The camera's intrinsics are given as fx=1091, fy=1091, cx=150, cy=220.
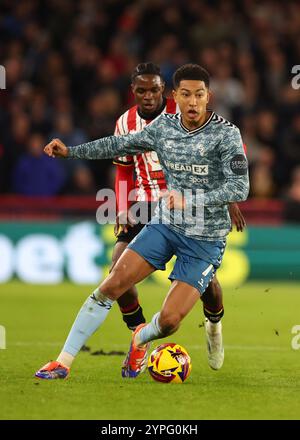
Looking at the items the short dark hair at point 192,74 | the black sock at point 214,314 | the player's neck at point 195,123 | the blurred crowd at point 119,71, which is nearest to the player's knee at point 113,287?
the black sock at point 214,314

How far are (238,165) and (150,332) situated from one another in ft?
4.31

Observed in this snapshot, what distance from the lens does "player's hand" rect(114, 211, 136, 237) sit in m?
8.36

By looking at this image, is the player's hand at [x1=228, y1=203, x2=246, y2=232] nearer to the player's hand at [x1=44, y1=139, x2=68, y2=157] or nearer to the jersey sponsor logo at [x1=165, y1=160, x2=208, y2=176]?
the jersey sponsor logo at [x1=165, y1=160, x2=208, y2=176]

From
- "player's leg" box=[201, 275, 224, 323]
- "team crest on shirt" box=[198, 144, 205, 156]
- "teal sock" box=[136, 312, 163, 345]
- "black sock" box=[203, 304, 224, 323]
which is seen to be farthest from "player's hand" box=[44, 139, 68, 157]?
"black sock" box=[203, 304, 224, 323]

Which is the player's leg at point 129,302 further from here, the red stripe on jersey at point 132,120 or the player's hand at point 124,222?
the red stripe on jersey at point 132,120

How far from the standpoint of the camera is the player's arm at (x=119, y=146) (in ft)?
24.7

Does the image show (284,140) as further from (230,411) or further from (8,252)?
(230,411)

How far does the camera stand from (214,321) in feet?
26.6

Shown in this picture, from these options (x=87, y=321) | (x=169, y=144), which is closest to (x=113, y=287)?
(x=87, y=321)

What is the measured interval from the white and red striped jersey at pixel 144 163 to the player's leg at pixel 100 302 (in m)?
1.02

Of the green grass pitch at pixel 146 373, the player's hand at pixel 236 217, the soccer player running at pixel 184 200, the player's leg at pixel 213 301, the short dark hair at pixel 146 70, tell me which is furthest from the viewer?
the short dark hair at pixel 146 70

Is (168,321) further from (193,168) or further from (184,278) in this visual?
(193,168)

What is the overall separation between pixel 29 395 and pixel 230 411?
1293mm
